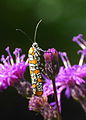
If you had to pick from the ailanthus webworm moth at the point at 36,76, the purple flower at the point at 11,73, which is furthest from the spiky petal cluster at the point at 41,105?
the purple flower at the point at 11,73

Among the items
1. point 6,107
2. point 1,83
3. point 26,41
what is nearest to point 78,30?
point 26,41

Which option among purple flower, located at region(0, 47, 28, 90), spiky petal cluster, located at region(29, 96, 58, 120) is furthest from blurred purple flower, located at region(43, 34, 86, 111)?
purple flower, located at region(0, 47, 28, 90)

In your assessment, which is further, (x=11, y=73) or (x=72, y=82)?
(x=11, y=73)

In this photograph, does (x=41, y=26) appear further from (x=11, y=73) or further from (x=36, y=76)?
(x=36, y=76)

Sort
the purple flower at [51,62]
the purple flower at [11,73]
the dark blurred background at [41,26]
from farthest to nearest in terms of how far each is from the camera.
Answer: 1. the dark blurred background at [41,26]
2. the purple flower at [11,73]
3. the purple flower at [51,62]

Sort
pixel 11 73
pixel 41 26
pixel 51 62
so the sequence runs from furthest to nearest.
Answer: pixel 41 26, pixel 11 73, pixel 51 62

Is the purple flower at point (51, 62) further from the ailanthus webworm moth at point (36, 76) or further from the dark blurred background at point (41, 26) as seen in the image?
the dark blurred background at point (41, 26)

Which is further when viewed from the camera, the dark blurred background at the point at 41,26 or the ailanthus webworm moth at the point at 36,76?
the dark blurred background at the point at 41,26

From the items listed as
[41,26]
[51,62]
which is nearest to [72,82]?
[51,62]
